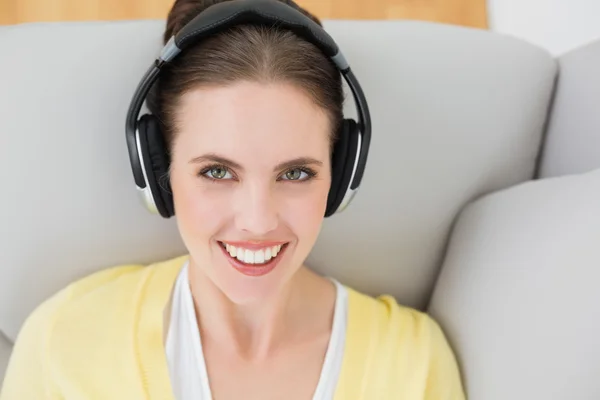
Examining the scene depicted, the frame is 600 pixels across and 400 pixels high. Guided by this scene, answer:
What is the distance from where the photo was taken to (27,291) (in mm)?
1078

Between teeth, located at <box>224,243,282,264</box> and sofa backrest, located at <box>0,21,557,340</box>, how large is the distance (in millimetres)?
228

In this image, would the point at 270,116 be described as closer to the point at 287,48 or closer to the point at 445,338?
the point at 287,48

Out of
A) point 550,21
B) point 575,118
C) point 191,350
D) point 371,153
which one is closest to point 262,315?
point 191,350

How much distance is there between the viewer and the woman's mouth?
879 mm

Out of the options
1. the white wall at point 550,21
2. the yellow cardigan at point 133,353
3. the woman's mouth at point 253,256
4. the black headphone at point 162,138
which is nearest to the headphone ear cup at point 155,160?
the black headphone at point 162,138

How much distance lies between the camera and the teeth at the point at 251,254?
0.88 m

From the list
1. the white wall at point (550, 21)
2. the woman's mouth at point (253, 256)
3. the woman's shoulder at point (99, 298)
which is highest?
the white wall at point (550, 21)

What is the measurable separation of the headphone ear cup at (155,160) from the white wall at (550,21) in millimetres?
935

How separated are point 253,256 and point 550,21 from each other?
3.14ft

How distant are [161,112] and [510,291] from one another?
2.01 feet

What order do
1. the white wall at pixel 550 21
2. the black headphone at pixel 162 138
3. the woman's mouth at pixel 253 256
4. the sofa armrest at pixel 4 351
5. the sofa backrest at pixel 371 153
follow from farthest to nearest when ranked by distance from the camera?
1. the white wall at pixel 550 21
2. the sofa armrest at pixel 4 351
3. the sofa backrest at pixel 371 153
4. the woman's mouth at pixel 253 256
5. the black headphone at pixel 162 138

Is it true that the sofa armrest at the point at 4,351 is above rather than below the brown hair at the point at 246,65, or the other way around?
below

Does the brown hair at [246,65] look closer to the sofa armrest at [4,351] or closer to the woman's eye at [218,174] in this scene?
the woman's eye at [218,174]

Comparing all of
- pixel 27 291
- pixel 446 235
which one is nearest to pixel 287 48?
pixel 446 235
